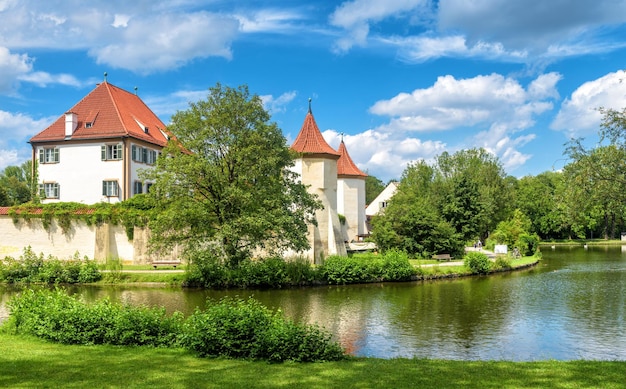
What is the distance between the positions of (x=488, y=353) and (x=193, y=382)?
772 centimetres

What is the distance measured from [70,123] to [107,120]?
2584 millimetres

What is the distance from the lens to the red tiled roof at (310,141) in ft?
116

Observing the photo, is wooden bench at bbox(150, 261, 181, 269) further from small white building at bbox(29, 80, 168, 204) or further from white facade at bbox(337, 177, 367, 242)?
white facade at bbox(337, 177, 367, 242)

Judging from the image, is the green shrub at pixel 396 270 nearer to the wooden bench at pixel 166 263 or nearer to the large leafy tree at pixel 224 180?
the large leafy tree at pixel 224 180

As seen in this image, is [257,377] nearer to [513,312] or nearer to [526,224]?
[513,312]

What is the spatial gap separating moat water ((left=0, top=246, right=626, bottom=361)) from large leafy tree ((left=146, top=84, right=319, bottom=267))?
2.68 meters

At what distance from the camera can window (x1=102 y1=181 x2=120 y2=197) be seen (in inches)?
1457

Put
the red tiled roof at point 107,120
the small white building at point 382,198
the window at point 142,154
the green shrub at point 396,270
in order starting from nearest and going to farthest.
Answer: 1. the green shrub at point 396,270
2. the red tiled roof at point 107,120
3. the window at point 142,154
4. the small white building at point 382,198

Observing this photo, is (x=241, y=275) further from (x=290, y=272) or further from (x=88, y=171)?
(x=88, y=171)

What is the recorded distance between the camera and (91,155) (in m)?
37.6

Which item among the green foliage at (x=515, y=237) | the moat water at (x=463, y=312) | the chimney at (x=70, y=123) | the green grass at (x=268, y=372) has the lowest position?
the moat water at (x=463, y=312)

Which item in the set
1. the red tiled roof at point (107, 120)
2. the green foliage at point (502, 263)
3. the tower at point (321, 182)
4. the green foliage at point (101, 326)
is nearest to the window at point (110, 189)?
the red tiled roof at point (107, 120)

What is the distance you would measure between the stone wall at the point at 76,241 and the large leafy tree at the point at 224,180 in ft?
20.1

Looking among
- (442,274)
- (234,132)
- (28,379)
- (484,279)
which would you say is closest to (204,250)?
(234,132)
